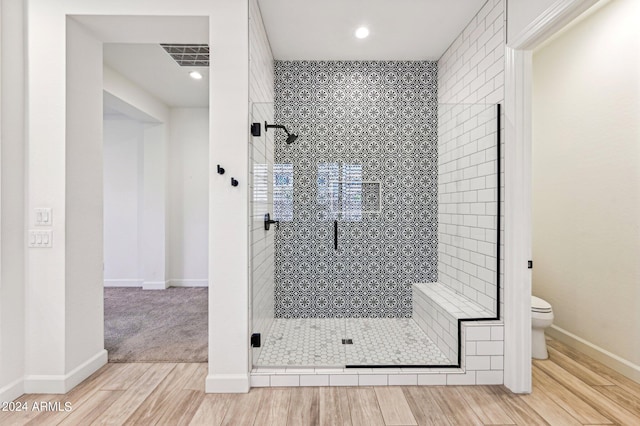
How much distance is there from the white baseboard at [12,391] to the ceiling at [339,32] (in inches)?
97.1

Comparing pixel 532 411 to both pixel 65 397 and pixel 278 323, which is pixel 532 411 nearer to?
pixel 278 323

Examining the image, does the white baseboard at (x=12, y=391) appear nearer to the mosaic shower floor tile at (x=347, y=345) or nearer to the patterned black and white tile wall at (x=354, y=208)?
the mosaic shower floor tile at (x=347, y=345)

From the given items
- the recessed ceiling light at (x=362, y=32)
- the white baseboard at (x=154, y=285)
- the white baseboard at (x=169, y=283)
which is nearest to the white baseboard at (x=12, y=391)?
the white baseboard at (x=154, y=285)

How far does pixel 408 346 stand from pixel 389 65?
2.72 m

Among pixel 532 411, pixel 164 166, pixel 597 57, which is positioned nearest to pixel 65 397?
pixel 532 411

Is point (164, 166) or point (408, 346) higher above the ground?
point (164, 166)

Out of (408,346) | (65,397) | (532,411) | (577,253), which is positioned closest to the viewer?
(532,411)

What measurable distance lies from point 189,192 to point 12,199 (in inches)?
117

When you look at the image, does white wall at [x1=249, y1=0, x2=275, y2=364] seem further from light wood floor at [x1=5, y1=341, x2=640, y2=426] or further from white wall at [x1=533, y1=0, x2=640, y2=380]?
white wall at [x1=533, y1=0, x2=640, y2=380]

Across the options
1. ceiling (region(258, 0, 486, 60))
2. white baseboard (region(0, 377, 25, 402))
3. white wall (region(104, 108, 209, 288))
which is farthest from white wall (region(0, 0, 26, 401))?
white wall (region(104, 108, 209, 288))

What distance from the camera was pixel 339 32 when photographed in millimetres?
2805

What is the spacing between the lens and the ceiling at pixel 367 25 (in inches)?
97.3

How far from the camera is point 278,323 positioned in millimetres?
2877

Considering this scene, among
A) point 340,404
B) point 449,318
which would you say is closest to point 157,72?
point 340,404
